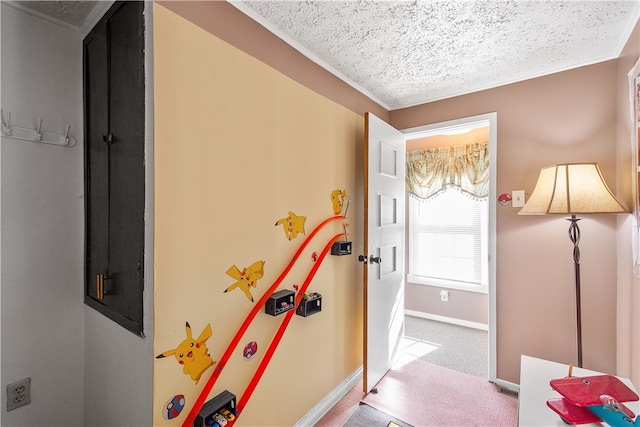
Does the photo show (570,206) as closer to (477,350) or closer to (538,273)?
(538,273)

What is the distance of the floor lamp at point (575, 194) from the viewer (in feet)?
5.15

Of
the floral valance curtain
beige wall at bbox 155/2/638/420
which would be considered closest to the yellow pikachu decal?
beige wall at bbox 155/2/638/420

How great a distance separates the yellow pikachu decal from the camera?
1145 mm

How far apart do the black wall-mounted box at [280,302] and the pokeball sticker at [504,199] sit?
1782mm

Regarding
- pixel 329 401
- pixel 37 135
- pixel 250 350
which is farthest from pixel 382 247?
pixel 37 135

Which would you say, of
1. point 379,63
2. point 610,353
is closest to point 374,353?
point 610,353

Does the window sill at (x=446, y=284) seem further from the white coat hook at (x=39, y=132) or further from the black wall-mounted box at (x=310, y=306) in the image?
the white coat hook at (x=39, y=132)

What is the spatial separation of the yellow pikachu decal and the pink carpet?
53.3 inches

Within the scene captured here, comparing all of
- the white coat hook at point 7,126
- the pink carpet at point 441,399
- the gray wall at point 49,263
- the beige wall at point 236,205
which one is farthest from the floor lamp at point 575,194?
the white coat hook at point 7,126

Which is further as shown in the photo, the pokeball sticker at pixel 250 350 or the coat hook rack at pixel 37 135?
the pokeball sticker at pixel 250 350

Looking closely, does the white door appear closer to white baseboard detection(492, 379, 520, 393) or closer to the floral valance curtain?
white baseboard detection(492, 379, 520, 393)

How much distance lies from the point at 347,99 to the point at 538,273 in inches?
76.1

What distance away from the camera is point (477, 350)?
283 centimetres

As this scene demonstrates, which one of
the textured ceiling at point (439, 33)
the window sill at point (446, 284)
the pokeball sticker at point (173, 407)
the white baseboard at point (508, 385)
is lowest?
the white baseboard at point (508, 385)
